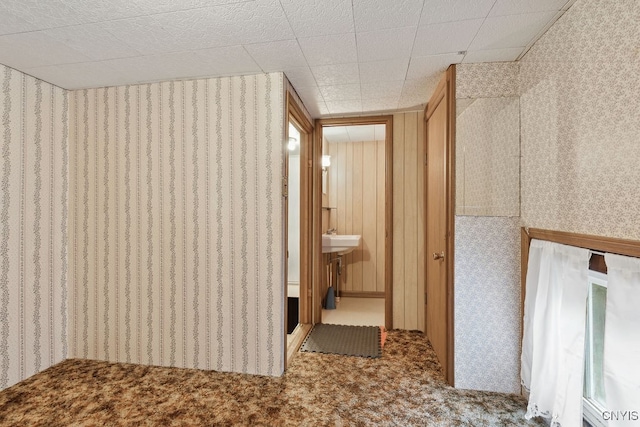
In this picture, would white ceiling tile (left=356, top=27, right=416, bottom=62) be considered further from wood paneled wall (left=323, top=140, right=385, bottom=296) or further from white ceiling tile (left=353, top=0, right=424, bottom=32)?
wood paneled wall (left=323, top=140, right=385, bottom=296)

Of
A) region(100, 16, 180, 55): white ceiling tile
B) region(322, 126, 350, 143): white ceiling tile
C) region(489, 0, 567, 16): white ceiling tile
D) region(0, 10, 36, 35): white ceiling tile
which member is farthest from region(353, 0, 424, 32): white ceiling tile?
region(322, 126, 350, 143): white ceiling tile

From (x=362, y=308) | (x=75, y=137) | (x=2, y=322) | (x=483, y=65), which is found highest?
(x=483, y=65)

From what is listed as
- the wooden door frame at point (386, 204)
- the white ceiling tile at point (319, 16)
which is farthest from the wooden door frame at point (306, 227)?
the white ceiling tile at point (319, 16)

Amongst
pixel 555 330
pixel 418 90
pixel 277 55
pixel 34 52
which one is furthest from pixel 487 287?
pixel 34 52

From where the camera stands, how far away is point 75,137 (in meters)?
2.54

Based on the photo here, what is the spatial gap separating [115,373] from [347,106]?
304 centimetres

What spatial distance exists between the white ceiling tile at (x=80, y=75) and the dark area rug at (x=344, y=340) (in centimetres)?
274

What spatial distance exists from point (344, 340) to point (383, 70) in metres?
2.42

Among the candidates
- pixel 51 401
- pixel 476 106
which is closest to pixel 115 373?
pixel 51 401

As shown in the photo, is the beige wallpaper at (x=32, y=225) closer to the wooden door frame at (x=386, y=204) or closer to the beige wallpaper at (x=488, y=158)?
the wooden door frame at (x=386, y=204)

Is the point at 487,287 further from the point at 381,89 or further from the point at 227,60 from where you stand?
the point at 227,60

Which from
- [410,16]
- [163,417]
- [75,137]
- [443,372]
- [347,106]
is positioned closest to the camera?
[410,16]

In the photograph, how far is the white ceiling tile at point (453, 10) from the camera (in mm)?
1484

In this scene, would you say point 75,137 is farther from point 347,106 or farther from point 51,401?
point 347,106
